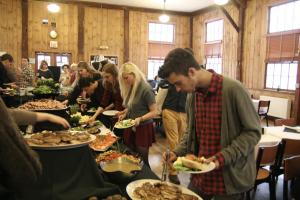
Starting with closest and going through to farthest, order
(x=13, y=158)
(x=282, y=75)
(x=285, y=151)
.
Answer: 1. (x=13, y=158)
2. (x=285, y=151)
3. (x=282, y=75)

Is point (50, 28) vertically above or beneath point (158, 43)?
above

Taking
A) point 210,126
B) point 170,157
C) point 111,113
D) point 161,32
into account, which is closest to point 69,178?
point 170,157

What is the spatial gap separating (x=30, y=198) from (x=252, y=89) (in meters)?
8.08

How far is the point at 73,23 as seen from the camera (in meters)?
10.0

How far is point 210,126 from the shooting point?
1.54m

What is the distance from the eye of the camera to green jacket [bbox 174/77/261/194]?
1428 mm

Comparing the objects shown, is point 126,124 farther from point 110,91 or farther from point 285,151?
point 285,151

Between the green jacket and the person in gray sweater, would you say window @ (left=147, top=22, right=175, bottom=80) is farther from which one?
the person in gray sweater

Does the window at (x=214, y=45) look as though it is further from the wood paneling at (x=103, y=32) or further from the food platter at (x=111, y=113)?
the food platter at (x=111, y=113)

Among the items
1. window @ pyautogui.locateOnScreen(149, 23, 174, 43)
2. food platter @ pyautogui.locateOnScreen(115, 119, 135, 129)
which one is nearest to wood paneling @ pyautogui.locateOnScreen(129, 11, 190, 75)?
window @ pyautogui.locateOnScreen(149, 23, 174, 43)

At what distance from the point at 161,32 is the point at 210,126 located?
10.1 m

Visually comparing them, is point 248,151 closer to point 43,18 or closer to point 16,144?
point 16,144

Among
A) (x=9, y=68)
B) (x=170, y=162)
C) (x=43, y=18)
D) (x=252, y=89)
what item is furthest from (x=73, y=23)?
(x=170, y=162)

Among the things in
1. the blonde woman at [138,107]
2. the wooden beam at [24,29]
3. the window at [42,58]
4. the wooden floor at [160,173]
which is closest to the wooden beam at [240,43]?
the wooden floor at [160,173]
